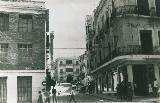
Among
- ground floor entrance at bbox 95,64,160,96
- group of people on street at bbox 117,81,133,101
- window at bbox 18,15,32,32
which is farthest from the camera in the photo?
ground floor entrance at bbox 95,64,160,96

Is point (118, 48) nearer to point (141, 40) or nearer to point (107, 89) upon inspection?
point (141, 40)

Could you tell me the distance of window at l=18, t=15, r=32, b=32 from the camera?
26.2m

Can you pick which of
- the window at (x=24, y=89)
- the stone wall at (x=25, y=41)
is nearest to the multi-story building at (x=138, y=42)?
the stone wall at (x=25, y=41)

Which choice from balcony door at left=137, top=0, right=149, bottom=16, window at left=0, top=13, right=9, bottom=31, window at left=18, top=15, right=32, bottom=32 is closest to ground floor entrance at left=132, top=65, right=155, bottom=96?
balcony door at left=137, top=0, right=149, bottom=16

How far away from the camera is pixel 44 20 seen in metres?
26.7

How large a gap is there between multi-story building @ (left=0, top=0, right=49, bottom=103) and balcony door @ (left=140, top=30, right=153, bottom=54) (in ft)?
29.3

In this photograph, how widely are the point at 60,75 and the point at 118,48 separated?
6998cm

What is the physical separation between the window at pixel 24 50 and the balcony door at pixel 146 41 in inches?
394

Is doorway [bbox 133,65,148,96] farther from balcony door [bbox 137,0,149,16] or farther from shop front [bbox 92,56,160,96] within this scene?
balcony door [bbox 137,0,149,16]

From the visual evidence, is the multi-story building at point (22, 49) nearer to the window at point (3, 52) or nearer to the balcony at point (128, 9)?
the window at point (3, 52)

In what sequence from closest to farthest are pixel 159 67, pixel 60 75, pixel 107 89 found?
pixel 159 67 < pixel 107 89 < pixel 60 75

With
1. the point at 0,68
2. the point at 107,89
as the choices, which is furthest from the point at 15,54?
the point at 107,89

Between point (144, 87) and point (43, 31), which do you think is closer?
point (43, 31)

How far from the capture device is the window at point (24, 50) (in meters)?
25.9
